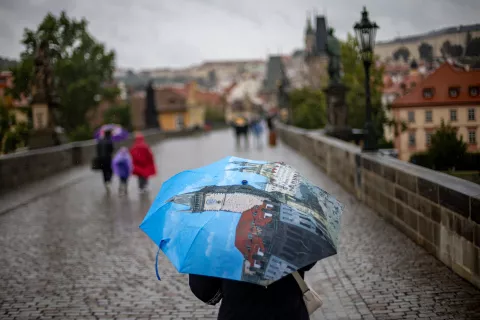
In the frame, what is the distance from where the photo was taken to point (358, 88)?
31.4 meters

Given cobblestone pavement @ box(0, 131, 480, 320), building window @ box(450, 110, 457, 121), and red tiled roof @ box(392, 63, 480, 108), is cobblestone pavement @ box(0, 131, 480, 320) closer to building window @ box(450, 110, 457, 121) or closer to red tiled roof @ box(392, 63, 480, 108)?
building window @ box(450, 110, 457, 121)

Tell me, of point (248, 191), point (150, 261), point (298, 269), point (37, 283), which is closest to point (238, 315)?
point (298, 269)

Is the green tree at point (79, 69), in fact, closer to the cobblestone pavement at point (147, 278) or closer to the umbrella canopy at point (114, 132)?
the umbrella canopy at point (114, 132)

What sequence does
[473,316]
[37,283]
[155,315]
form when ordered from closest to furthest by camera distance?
1. [473,316]
2. [155,315]
3. [37,283]

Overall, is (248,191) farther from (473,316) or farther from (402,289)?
(402,289)

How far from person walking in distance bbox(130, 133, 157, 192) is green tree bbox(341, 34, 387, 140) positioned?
5.21 m

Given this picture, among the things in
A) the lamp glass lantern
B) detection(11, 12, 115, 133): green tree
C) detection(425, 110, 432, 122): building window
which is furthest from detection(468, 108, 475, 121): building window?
detection(11, 12, 115, 133): green tree

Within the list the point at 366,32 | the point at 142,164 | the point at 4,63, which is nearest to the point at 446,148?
the point at 366,32

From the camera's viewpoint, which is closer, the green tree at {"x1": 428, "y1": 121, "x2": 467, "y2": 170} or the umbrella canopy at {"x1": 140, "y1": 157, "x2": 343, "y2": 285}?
the umbrella canopy at {"x1": 140, "y1": 157, "x2": 343, "y2": 285}

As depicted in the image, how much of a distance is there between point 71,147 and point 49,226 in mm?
13902

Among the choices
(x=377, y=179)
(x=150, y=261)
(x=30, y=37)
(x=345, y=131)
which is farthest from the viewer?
(x=30, y=37)

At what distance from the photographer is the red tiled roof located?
8.56 m

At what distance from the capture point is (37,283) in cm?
730

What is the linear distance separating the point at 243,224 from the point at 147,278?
4.57 m
